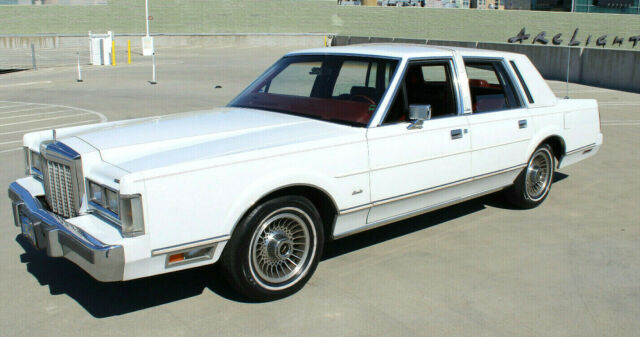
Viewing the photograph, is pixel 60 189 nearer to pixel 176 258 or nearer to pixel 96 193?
pixel 96 193

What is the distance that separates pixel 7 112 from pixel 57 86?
594cm

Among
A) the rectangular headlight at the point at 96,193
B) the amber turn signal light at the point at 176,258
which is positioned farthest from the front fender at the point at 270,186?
the rectangular headlight at the point at 96,193

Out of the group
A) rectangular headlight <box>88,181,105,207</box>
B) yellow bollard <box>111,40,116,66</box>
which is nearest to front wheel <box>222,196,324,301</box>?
rectangular headlight <box>88,181,105,207</box>

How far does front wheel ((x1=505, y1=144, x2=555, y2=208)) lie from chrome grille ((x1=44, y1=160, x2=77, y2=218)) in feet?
13.6

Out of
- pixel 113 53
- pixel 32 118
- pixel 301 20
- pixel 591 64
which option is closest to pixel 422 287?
pixel 32 118

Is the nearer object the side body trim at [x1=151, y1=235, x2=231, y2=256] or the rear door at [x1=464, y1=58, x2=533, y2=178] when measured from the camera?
the side body trim at [x1=151, y1=235, x2=231, y2=256]

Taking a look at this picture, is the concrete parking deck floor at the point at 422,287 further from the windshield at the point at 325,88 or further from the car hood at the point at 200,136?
the windshield at the point at 325,88

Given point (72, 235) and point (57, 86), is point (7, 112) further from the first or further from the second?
point (72, 235)

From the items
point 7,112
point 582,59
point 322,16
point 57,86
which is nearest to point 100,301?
point 7,112

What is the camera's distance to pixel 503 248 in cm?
540

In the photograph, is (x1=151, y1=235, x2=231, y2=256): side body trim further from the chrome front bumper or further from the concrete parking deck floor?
the concrete parking deck floor

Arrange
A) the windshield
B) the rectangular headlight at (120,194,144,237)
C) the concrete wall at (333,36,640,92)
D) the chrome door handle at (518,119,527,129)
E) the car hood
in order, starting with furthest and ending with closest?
the concrete wall at (333,36,640,92), the chrome door handle at (518,119,527,129), the windshield, the car hood, the rectangular headlight at (120,194,144,237)

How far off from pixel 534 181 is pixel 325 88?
254cm

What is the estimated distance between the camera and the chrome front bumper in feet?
11.8
